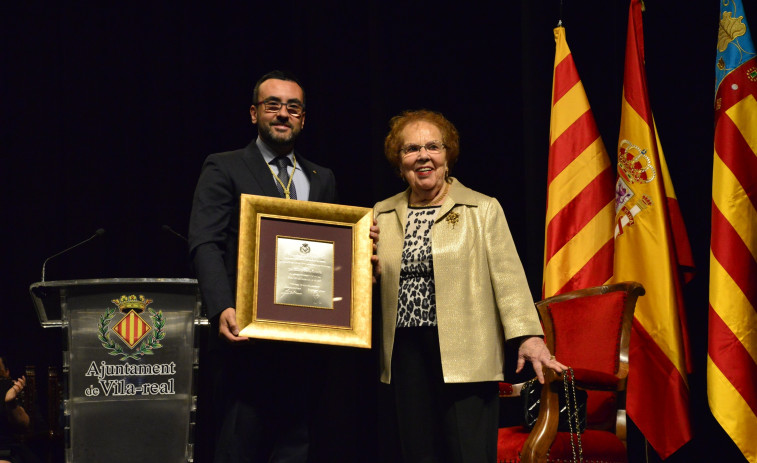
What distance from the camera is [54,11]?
415 cm

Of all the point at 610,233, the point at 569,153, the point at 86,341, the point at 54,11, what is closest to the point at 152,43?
the point at 54,11

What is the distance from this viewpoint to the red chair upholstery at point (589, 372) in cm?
284

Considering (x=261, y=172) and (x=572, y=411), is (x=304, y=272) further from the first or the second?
(x=572, y=411)

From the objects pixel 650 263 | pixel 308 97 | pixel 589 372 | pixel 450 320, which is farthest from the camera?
pixel 308 97

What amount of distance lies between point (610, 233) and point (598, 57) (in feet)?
3.11

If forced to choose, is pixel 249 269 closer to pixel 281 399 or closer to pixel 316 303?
pixel 316 303

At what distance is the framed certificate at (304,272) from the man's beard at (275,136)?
0.22m

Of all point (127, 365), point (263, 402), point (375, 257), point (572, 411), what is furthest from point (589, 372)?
point (127, 365)

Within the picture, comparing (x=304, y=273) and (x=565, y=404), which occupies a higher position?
(x=304, y=273)

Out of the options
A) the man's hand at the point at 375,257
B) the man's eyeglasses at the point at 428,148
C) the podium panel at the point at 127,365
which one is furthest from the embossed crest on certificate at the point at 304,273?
the podium panel at the point at 127,365

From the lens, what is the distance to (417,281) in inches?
99.4

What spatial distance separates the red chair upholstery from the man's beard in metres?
1.17

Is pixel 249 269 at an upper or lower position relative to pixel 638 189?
lower

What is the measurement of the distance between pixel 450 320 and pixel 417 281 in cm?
16
